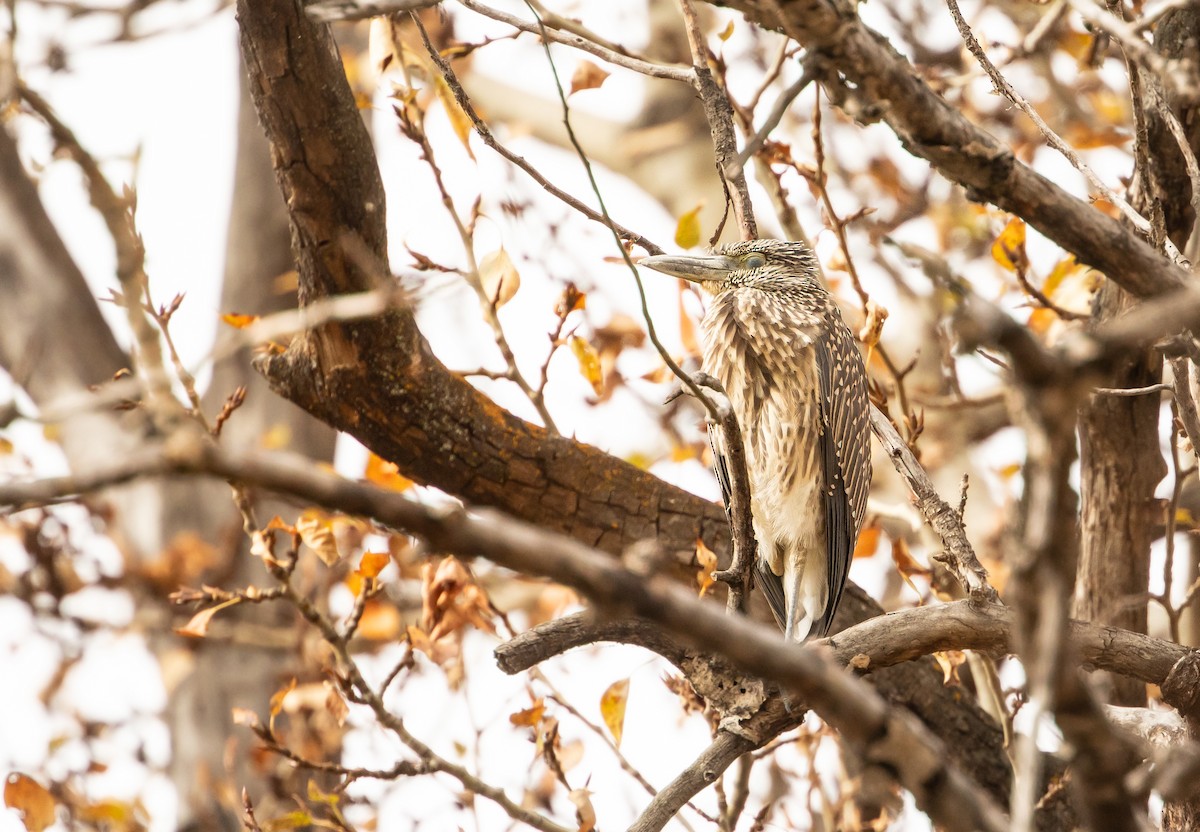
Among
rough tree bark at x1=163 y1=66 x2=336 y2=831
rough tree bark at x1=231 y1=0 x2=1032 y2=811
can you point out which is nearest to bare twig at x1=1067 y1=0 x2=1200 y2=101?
rough tree bark at x1=231 y1=0 x2=1032 y2=811

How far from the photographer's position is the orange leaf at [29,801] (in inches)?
135

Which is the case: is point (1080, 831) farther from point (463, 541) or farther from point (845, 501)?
point (463, 541)

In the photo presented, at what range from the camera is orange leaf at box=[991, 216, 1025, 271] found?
3473 mm

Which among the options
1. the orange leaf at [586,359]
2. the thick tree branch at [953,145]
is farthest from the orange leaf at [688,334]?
the thick tree branch at [953,145]

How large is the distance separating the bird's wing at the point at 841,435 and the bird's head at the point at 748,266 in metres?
0.41

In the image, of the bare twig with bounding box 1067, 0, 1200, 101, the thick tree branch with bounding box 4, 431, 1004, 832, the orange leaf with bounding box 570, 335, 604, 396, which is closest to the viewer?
the thick tree branch with bounding box 4, 431, 1004, 832

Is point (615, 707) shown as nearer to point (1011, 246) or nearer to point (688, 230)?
point (688, 230)

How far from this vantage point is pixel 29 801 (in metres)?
3.46

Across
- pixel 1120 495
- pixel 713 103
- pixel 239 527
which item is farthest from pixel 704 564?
pixel 239 527

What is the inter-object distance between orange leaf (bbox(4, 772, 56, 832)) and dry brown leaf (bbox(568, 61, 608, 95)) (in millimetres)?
2594

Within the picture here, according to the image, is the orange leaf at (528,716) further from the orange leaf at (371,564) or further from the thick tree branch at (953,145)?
the thick tree branch at (953,145)

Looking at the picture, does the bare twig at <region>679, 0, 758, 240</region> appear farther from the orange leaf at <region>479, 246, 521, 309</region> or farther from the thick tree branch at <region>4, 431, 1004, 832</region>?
the thick tree branch at <region>4, 431, 1004, 832</region>

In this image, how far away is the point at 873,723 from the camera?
138 centimetres

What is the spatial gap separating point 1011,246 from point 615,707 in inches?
70.1
